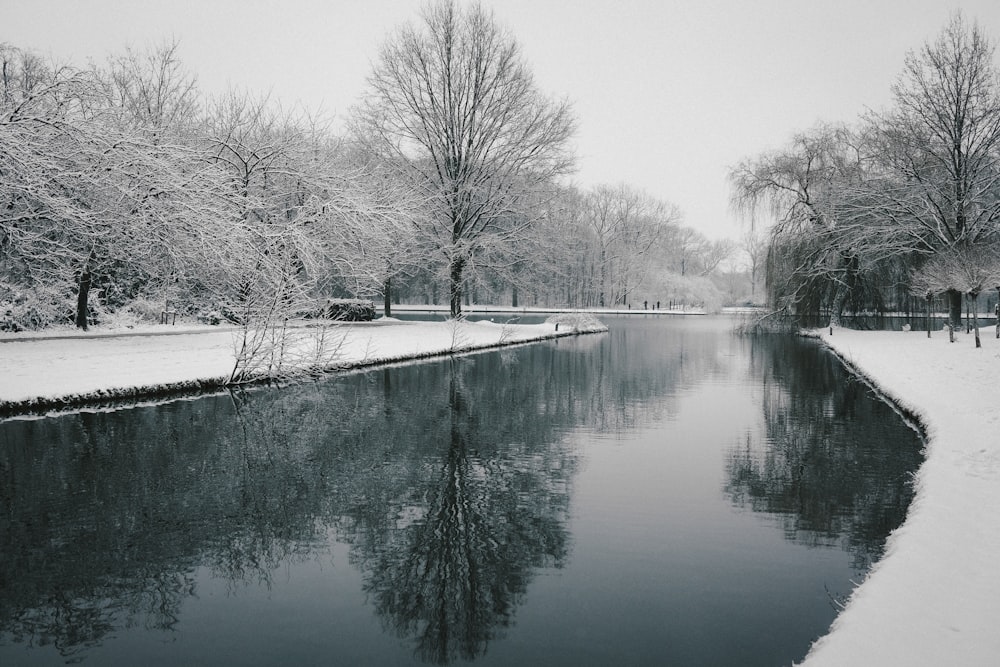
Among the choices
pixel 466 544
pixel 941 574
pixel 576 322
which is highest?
pixel 576 322

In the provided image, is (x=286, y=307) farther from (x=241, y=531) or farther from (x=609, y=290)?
(x=609, y=290)

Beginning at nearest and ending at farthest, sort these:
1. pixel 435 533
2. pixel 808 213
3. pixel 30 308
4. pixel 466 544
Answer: pixel 466 544
pixel 435 533
pixel 30 308
pixel 808 213

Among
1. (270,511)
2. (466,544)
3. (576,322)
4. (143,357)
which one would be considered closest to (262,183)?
(143,357)

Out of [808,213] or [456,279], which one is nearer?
[456,279]

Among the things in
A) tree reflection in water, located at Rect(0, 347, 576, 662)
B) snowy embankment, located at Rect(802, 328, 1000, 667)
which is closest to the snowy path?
tree reflection in water, located at Rect(0, 347, 576, 662)

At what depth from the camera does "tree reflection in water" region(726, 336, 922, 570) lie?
22.7ft

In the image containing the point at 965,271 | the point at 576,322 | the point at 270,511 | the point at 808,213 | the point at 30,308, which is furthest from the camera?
the point at 576,322

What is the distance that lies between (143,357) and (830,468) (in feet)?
55.0

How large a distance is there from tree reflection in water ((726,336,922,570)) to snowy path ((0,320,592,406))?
35.9ft

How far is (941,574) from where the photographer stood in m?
5.13

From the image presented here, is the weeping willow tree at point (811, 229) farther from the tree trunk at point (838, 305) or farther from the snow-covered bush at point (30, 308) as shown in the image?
the snow-covered bush at point (30, 308)

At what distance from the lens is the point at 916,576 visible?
511 cm

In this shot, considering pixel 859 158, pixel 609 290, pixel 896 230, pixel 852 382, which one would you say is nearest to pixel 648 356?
pixel 852 382

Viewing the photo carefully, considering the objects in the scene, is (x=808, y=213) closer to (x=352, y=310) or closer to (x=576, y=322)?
(x=576, y=322)
